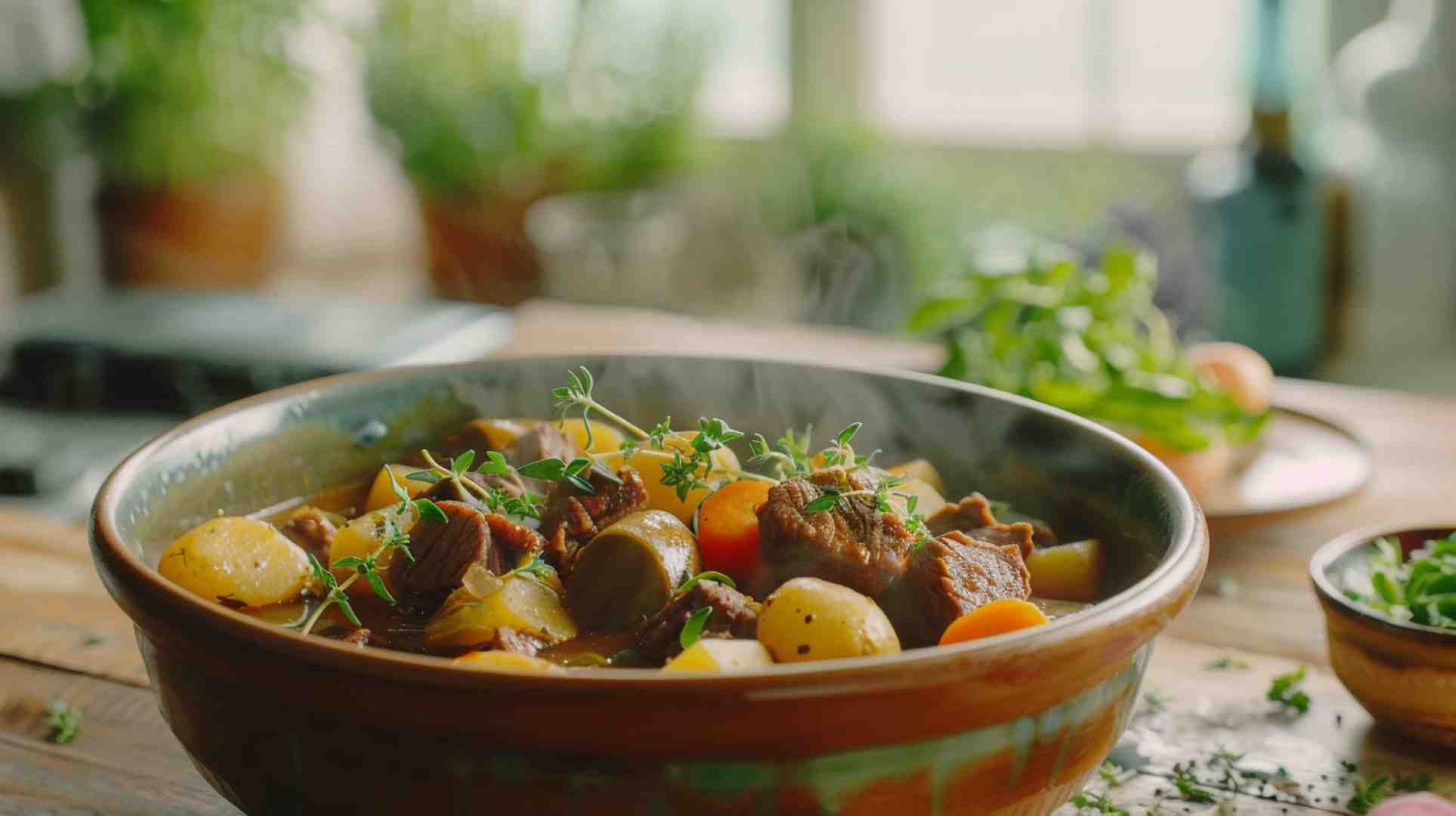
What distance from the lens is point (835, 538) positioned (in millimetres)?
1108

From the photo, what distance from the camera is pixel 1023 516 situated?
1384mm

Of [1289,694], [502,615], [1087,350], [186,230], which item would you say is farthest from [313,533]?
[186,230]

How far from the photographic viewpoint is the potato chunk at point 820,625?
990 millimetres

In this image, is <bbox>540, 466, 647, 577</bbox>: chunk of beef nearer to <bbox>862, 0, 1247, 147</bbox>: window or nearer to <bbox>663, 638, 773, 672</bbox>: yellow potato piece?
<bbox>663, 638, 773, 672</bbox>: yellow potato piece

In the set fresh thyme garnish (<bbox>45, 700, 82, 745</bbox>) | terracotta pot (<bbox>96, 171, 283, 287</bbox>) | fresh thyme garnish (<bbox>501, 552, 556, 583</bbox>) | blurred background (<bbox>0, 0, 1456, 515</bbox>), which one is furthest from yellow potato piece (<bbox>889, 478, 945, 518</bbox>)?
terracotta pot (<bbox>96, 171, 283, 287</bbox>)

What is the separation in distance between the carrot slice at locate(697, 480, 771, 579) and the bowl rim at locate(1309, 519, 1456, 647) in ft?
1.83

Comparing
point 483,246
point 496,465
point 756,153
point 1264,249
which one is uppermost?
point 496,465

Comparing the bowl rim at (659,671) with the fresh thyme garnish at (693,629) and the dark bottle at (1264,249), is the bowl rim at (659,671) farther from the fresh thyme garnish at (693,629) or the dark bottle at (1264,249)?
the dark bottle at (1264,249)

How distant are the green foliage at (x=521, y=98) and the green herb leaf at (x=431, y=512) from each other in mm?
4943

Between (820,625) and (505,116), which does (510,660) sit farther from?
(505,116)

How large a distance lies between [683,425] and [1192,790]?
0.65 meters

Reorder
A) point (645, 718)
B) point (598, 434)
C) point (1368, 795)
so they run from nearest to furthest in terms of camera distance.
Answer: point (645, 718), point (1368, 795), point (598, 434)

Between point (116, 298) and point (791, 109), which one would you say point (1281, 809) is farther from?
point (791, 109)

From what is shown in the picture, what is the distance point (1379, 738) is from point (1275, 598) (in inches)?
14.6
